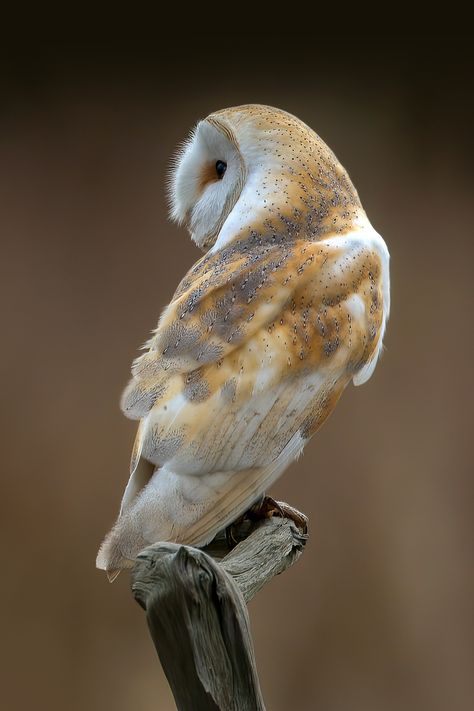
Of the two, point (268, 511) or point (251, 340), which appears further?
point (268, 511)

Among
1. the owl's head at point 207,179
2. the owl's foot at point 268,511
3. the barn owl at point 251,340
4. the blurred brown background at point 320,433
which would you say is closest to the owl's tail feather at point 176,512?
the barn owl at point 251,340

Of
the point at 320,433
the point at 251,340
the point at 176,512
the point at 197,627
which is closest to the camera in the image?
the point at 197,627

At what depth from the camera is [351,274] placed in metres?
1.63

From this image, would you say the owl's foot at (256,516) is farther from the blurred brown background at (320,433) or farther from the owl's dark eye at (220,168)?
the blurred brown background at (320,433)

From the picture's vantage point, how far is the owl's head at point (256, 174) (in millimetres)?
1690

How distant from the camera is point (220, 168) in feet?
6.09

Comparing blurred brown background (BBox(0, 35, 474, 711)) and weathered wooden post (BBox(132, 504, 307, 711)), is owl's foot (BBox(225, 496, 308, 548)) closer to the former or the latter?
weathered wooden post (BBox(132, 504, 307, 711))

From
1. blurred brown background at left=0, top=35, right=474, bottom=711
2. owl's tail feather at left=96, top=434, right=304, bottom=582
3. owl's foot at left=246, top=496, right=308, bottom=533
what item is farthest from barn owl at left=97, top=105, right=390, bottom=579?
blurred brown background at left=0, top=35, right=474, bottom=711

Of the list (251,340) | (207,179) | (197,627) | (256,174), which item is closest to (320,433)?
(207,179)

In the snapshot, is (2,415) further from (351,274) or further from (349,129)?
(351,274)

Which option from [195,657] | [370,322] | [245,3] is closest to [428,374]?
[245,3]

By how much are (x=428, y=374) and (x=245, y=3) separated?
1265 millimetres

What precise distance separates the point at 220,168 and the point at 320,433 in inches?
56.8

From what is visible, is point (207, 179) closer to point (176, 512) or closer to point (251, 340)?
point (251, 340)
